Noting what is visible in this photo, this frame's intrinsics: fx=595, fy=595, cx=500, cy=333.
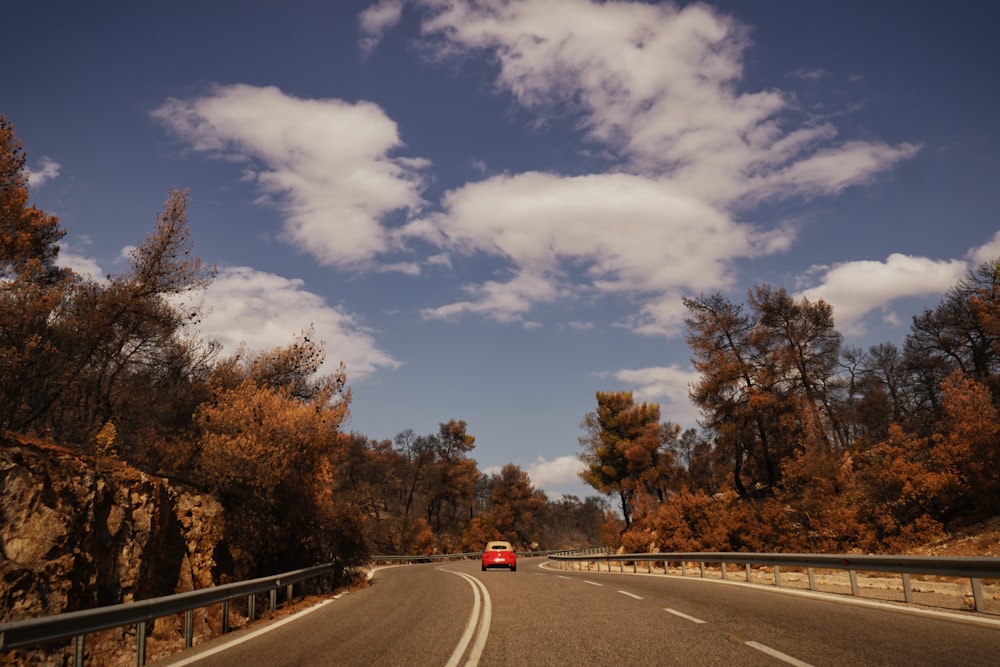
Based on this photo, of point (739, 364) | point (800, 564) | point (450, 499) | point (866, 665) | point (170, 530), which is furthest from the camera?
point (450, 499)

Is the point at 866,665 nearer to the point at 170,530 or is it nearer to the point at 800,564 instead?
the point at 800,564

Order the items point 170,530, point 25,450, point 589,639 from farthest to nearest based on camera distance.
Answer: point 170,530
point 25,450
point 589,639

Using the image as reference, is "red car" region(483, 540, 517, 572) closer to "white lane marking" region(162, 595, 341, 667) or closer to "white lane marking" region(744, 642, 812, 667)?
"white lane marking" region(162, 595, 341, 667)

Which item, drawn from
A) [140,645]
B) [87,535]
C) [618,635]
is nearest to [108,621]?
[140,645]

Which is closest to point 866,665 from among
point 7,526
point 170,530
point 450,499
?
point 7,526

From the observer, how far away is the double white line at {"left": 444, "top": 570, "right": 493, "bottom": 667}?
7050 mm

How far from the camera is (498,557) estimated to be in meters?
32.2

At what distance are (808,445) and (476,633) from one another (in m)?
24.3

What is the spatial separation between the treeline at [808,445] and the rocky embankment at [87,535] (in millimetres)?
23993

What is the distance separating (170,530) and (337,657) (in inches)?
303

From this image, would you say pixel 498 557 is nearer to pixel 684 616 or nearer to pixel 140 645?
pixel 684 616

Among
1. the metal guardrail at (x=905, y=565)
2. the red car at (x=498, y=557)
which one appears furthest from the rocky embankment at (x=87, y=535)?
the red car at (x=498, y=557)

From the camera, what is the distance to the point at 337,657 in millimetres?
7383

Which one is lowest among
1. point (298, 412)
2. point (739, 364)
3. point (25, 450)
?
point (25, 450)
